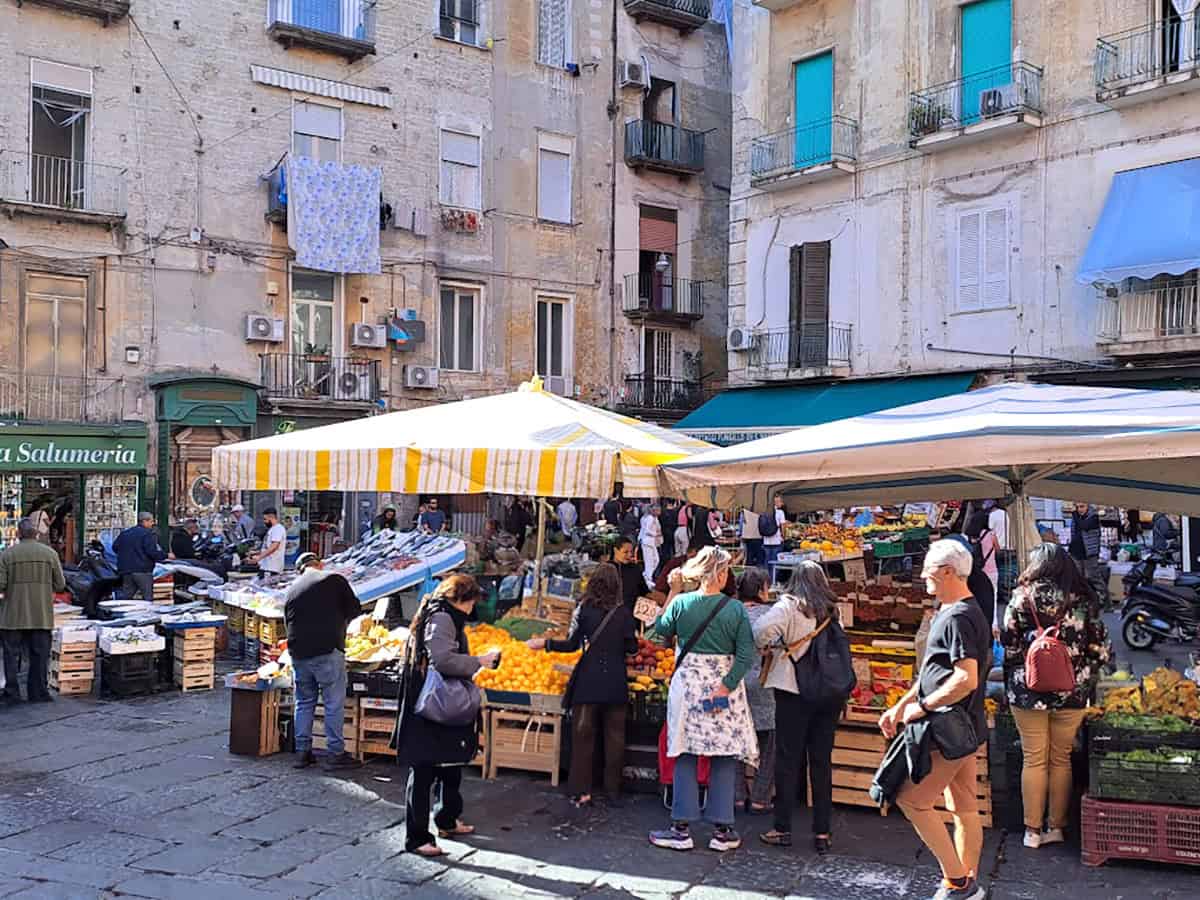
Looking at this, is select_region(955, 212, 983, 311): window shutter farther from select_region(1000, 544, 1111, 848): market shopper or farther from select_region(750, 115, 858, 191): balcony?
select_region(1000, 544, 1111, 848): market shopper

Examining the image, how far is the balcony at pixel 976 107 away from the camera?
18.7 meters

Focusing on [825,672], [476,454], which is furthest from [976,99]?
[825,672]

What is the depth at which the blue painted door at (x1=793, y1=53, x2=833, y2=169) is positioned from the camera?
72.2 ft

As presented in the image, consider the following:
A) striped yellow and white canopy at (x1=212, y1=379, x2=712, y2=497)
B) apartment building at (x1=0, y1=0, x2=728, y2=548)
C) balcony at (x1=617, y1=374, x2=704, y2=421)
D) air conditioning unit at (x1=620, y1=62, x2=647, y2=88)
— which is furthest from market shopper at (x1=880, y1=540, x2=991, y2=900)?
air conditioning unit at (x1=620, y1=62, x2=647, y2=88)

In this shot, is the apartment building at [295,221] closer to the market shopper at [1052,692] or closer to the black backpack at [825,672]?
the black backpack at [825,672]

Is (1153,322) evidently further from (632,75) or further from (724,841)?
(724,841)

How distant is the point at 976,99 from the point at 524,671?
1579 cm

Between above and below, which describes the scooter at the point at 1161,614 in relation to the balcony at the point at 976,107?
below

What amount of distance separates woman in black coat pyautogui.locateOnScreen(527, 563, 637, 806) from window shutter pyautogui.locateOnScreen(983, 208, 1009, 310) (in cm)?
1424

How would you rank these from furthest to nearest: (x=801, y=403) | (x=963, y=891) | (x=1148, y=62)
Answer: (x=801, y=403) < (x=1148, y=62) < (x=963, y=891)

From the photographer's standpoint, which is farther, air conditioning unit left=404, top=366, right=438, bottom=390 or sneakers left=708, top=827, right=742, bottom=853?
air conditioning unit left=404, top=366, right=438, bottom=390

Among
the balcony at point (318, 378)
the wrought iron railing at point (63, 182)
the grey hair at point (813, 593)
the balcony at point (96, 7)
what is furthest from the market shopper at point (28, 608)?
the balcony at point (96, 7)

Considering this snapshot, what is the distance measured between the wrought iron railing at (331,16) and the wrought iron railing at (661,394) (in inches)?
370

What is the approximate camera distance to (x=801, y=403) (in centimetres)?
2142
